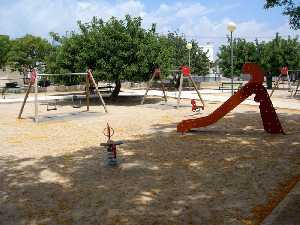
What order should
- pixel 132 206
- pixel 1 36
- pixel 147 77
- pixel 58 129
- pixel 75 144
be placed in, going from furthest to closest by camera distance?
pixel 1 36, pixel 147 77, pixel 58 129, pixel 75 144, pixel 132 206

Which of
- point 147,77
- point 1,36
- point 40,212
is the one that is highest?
point 1,36

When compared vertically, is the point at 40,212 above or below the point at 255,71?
below

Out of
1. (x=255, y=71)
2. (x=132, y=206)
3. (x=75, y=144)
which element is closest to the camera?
(x=132, y=206)

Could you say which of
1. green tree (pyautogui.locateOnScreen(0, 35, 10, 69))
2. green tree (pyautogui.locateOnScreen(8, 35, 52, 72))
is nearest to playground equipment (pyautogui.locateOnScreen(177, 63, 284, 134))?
green tree (pyautogui.locateOnScreen(8, 35, 52, 72))

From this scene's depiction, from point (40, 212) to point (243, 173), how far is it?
391cm

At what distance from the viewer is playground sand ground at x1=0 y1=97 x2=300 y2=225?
6.12 metres

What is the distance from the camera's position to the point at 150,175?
817cm

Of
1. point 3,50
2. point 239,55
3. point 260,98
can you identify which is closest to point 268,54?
point 239,55

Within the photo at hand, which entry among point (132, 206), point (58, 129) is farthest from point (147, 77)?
point (132, 206)

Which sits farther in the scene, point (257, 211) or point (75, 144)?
point (75, 144)

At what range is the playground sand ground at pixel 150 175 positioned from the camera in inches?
241

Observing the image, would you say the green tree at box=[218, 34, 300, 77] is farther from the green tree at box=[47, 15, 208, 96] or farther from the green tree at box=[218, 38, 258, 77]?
the green tree at box=[47, 15, 208, 96]

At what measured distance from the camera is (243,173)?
26.6ft

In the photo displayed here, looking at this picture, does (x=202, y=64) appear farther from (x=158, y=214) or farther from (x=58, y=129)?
(x=158, y=214)
